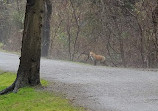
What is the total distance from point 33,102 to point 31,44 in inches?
104

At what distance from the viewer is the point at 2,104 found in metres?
10.4

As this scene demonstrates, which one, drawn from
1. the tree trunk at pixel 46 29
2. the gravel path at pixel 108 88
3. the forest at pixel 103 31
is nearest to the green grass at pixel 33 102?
the gravel path at pixel 108 88

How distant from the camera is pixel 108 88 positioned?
488 inches

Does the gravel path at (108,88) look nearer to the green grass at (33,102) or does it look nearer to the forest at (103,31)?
the green grass at (33,102)

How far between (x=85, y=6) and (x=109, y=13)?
2779mm

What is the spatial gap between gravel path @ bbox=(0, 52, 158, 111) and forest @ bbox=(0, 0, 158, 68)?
6884 millimetres

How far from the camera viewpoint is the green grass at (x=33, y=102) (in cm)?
951

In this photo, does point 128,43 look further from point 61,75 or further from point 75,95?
point 75,95

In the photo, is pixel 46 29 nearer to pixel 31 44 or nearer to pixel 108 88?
pixel 31 44

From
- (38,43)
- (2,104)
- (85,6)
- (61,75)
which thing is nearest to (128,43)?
(85,6)

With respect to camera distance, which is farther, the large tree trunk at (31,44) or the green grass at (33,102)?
the large tree trunk at (31,44)

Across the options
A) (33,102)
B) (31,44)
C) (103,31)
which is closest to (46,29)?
(103,31)

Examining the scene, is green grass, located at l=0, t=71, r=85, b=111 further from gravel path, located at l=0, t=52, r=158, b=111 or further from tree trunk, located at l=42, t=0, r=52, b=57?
tree trunk, located at l=42, t=0, r=52, b=57

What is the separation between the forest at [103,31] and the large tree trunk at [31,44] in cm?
1095
